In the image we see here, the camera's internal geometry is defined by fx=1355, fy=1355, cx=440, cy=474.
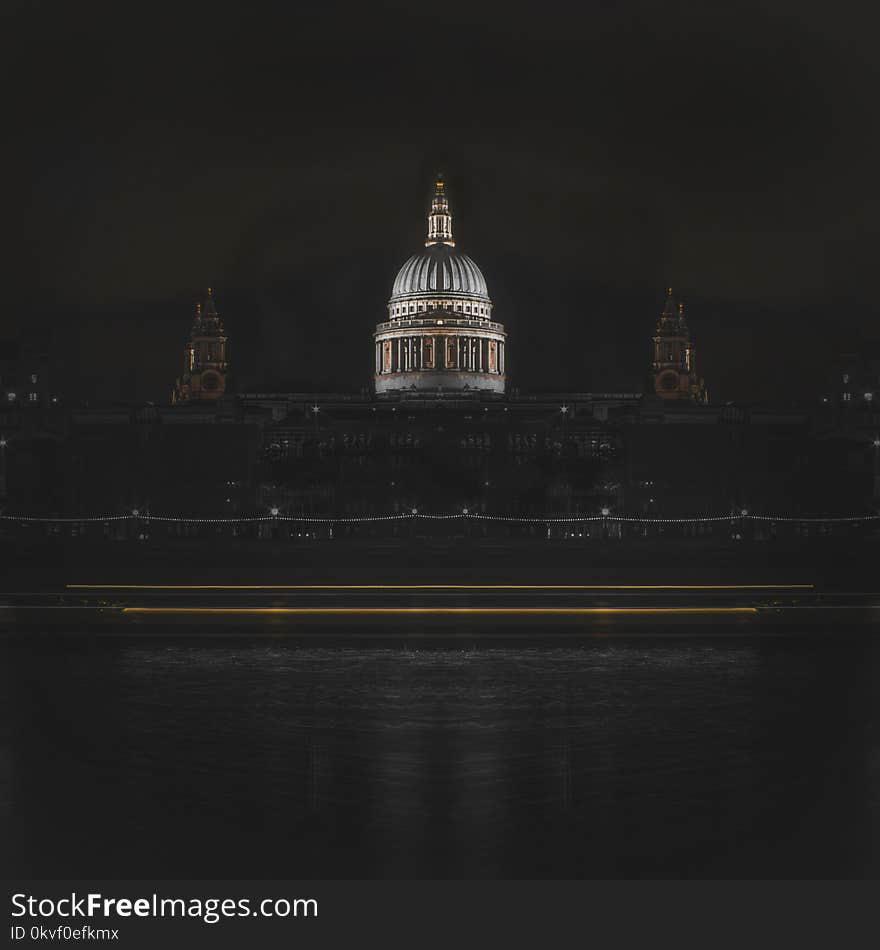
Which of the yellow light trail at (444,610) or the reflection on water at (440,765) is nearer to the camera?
the reflection on water at (440,765)

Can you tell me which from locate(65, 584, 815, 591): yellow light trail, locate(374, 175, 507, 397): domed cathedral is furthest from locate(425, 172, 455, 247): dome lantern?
locate(65, 584, 815, 591): yellow light trail

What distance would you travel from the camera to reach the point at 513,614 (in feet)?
77.4

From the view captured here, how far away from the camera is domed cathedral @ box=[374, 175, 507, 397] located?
504 ft

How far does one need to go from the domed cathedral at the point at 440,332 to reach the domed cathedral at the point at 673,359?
18.3 m

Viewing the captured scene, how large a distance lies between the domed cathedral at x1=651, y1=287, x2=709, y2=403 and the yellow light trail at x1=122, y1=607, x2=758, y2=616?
405 feet

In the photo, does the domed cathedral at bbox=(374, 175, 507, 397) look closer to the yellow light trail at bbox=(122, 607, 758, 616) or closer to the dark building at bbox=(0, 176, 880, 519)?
the dark building at bbox=(0, 176, 880, 519)

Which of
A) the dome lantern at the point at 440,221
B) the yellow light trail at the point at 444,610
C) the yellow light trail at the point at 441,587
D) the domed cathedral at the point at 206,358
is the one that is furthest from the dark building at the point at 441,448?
the yellow light trail at the point at 444,610

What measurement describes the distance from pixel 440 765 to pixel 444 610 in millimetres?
12766

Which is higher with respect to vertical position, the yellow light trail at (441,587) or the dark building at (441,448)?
the dark building at (441,448)

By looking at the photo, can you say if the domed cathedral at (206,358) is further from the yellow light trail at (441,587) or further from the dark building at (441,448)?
the yellow light trail at (441,587)

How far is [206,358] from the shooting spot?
146 metres

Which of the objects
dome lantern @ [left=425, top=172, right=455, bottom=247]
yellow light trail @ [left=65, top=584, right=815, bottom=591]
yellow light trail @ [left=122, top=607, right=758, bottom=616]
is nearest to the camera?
yellow light trail @ [left=122, top=607, right=758, bottom=616]

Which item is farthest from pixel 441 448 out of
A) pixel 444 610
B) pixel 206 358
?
pixel 444 610

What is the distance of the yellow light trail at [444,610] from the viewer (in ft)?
78.1
